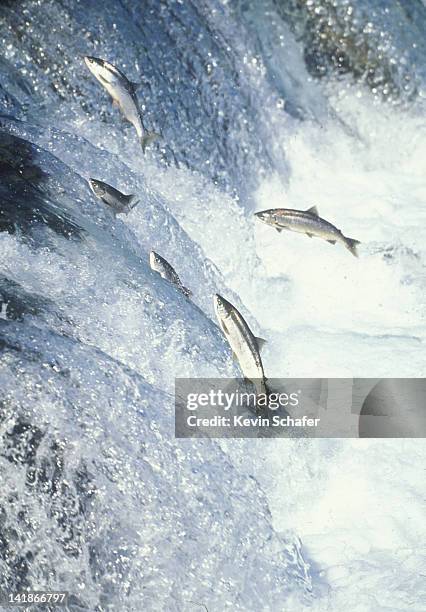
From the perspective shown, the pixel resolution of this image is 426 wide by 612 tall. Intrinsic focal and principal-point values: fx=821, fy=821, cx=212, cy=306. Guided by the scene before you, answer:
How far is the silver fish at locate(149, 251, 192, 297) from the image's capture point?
260 centimetres

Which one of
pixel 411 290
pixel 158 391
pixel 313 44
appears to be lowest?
pixel 158 391

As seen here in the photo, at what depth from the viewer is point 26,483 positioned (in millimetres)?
1859

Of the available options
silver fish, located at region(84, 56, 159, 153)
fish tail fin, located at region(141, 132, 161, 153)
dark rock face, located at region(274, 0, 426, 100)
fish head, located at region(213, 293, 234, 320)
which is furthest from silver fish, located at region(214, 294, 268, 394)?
dark rock face, located at region(274, 0, 426, 100)

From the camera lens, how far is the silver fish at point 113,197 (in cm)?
273

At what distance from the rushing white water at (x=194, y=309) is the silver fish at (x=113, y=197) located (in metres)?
0.07

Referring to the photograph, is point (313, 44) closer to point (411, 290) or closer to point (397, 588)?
point (411, 290)

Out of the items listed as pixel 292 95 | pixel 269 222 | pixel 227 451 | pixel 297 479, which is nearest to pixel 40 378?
pixel 227 451

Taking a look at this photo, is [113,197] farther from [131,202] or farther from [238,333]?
[238,333]

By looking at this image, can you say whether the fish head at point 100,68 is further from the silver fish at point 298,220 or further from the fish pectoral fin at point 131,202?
the silver fish at point 298,220

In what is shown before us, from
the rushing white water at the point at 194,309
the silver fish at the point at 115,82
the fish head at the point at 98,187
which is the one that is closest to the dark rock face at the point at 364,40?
the rushing white water at the point at 194,309

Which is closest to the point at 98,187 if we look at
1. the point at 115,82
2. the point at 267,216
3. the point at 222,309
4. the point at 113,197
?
the point at 113,197

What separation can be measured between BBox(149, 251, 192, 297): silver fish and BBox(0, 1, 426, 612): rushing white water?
51 mm

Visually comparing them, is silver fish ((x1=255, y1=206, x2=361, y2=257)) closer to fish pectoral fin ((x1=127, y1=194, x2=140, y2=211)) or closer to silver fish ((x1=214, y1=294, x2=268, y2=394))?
fish pectoral fin ((x1=127, y1=194, x2=140, y2=211))

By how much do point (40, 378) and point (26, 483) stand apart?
245 millimetres
